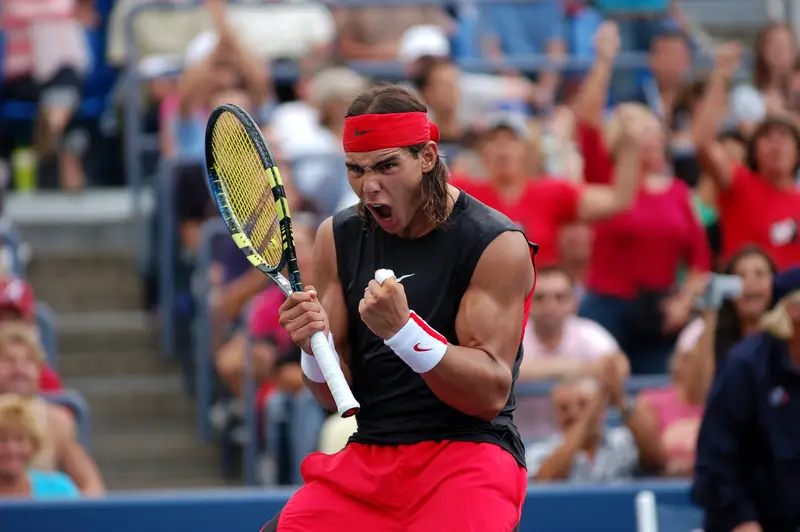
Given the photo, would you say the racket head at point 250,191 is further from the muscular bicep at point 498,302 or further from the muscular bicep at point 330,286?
the muscular bicep at point 498,302

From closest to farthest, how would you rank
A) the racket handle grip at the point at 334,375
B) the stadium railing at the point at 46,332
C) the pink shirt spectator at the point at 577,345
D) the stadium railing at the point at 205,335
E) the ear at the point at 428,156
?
the racket handle grip at the point at 334,375, the ear at the point at 428,156, the pink shirt spectator at the point at 577,345, the stadium railing at the point at 46,332, the stadium railing at the point at 205,335

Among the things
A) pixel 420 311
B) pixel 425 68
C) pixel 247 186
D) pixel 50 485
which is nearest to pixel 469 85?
pixel 425 68

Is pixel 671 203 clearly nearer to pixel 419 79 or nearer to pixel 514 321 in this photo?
pixel 419 79

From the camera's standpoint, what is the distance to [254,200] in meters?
4.08

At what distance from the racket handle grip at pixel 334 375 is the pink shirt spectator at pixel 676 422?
136 inches

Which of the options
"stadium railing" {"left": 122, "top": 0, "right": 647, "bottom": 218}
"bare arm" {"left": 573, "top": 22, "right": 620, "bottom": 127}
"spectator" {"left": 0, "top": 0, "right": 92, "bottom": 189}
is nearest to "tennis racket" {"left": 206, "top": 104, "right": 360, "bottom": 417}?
"bare arm" {"left": 573, "top": 22, "right": 620, "bottom": 127}

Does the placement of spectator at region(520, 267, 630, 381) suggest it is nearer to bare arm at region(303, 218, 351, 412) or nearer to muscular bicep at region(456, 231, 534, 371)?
bare arm at region(303, 218, 351, 412)

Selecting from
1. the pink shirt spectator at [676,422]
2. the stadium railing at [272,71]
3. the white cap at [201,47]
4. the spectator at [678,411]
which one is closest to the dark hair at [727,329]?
the spectator at [678,411]

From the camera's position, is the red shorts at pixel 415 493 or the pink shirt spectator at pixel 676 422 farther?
the pink shirt spectator at pixel 676 422

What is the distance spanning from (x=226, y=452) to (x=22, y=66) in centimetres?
399

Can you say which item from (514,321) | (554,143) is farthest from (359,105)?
(554,143)

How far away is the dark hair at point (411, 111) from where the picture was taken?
12.6 feet

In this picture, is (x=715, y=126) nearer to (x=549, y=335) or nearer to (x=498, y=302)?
(x=549, y=335)

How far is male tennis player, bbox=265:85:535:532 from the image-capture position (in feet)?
12.3
